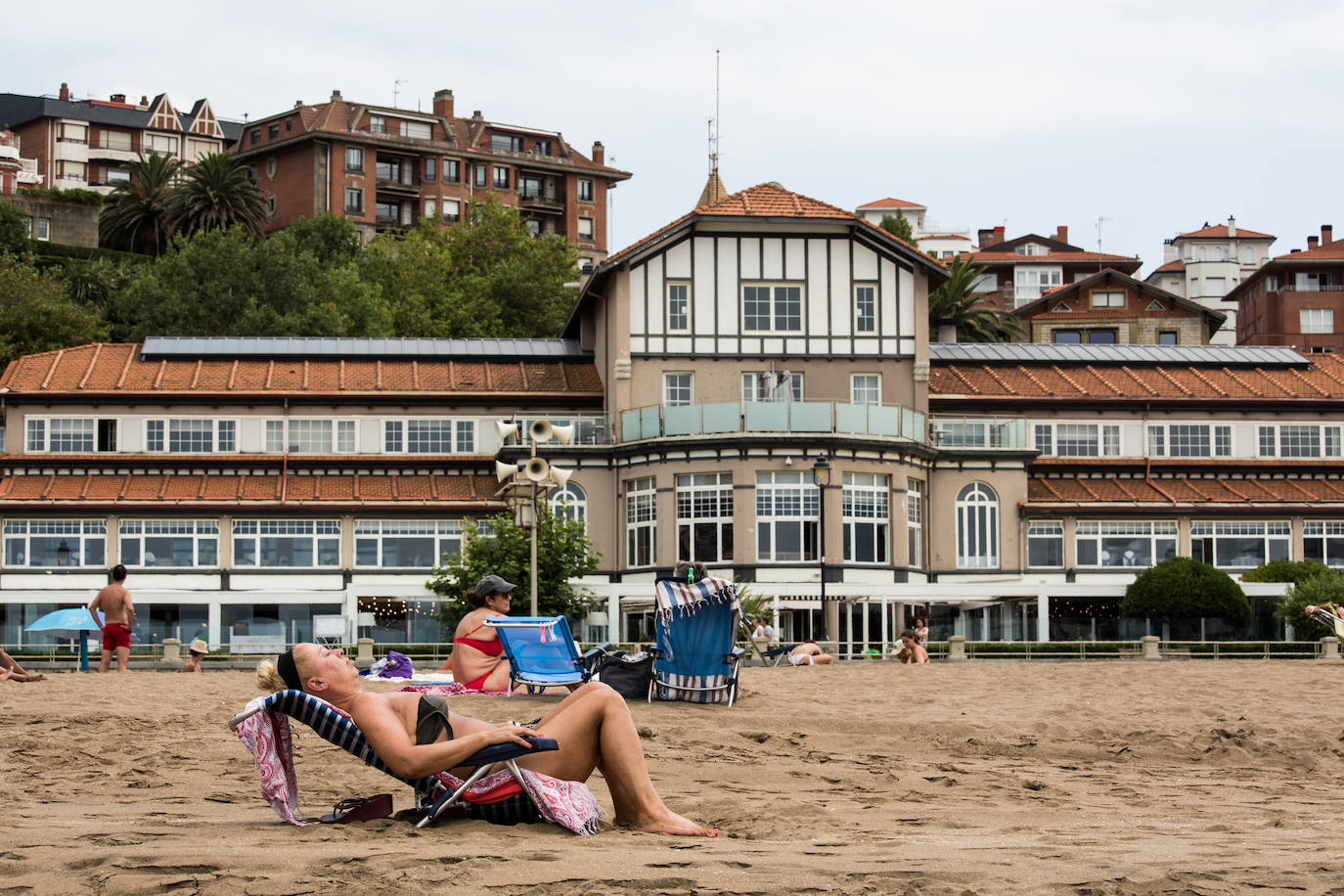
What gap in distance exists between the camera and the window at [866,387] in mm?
41969

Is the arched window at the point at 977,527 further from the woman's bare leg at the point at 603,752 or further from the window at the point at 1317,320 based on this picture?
the window at the point at 1317,320

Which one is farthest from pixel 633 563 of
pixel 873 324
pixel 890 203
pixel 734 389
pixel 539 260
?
pixel 890 203

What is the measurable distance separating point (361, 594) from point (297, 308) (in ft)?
79.8

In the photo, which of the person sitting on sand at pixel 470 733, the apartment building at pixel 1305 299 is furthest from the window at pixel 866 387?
the apartment building at pixel 1305 299

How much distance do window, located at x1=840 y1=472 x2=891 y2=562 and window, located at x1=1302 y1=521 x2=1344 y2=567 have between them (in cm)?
1097

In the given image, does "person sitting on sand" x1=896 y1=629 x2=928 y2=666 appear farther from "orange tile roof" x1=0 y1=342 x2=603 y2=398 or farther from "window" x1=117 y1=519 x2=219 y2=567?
"window" x1=117 y1=519 x2=219 y2=567

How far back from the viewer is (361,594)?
39688 millimetres

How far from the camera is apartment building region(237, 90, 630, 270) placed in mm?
92062

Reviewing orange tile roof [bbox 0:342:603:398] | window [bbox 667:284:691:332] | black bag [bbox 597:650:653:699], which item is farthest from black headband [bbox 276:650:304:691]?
orange tile roof [bbox 0:342:603:398]

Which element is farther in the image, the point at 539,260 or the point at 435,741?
the point at 539,260

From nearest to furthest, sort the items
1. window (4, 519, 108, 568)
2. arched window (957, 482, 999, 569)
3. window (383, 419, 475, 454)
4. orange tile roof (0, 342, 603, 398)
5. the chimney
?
window (4, 519, 108, 568) → arched window (957, 482, 999, 569) → orange tile roof (0, 342, 603, 398) → window (383, 419, 475, 454) → the chimney

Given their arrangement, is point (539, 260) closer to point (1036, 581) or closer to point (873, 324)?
point (873, 324)

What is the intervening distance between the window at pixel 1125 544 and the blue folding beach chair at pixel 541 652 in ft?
92.7

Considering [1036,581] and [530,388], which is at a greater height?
[530,388]
